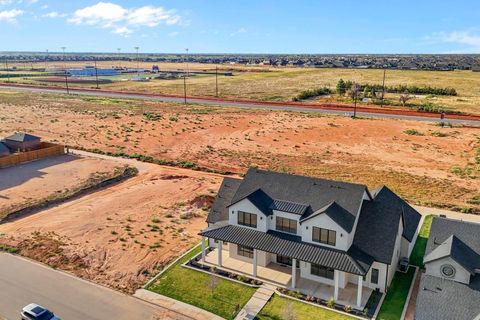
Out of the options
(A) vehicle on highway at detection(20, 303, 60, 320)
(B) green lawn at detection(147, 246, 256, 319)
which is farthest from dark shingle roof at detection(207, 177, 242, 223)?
(A) vehicle on highway at detection(20, 303, 60, 320)

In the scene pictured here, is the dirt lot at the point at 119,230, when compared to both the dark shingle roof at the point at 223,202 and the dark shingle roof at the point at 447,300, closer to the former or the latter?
the dark shingle roof at the point at 223,202

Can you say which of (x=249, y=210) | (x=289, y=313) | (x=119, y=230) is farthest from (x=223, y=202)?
(x=289, y=313)

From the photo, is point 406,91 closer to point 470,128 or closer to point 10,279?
point 470,128

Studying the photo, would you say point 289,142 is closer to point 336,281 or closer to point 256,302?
point 336,281

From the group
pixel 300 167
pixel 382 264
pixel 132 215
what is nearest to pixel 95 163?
pixel 132 215

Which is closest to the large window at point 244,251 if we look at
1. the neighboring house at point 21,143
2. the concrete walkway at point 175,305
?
the concrete walkway at point 175,305

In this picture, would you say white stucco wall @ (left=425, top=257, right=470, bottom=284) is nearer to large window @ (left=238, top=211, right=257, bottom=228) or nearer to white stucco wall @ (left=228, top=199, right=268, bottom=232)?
white stucco wall @ (left=228, top=199, right=268, bottom=232)
